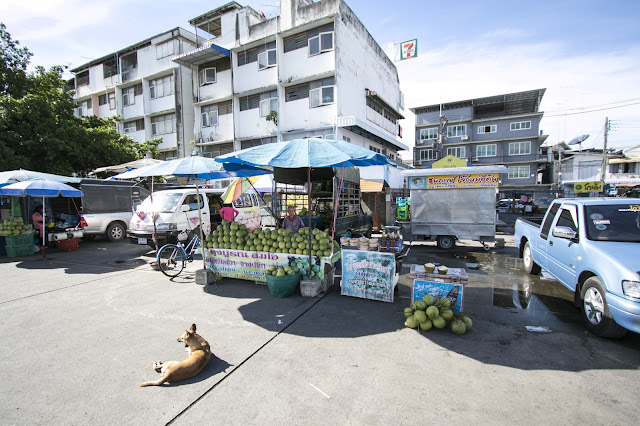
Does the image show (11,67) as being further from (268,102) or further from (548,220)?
(548,220)

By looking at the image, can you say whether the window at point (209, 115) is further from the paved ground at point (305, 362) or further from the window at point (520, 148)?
the window at point (520, 148)

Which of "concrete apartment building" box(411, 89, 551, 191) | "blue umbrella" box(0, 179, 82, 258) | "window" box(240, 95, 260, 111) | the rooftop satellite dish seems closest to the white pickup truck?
"blue umbrella" box(0, 179, 82, 258)

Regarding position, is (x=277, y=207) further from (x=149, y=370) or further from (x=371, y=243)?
(x=149, y=370)

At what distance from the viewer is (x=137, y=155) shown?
19.9m

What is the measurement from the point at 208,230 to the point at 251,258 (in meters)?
5.02

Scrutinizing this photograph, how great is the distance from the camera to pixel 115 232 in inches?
513

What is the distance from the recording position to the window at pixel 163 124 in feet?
79.6

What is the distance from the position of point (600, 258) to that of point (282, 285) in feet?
16.1

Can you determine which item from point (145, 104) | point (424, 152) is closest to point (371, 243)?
point (145, 104)

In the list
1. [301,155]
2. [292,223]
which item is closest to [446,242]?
[292,223]

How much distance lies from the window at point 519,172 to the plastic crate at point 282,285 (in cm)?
4529

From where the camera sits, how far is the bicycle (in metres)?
7.24

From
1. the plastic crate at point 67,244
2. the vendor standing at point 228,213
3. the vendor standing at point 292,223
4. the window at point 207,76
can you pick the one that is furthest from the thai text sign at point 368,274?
the window at point 207,76

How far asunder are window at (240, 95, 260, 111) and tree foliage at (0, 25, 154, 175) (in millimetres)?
8164
